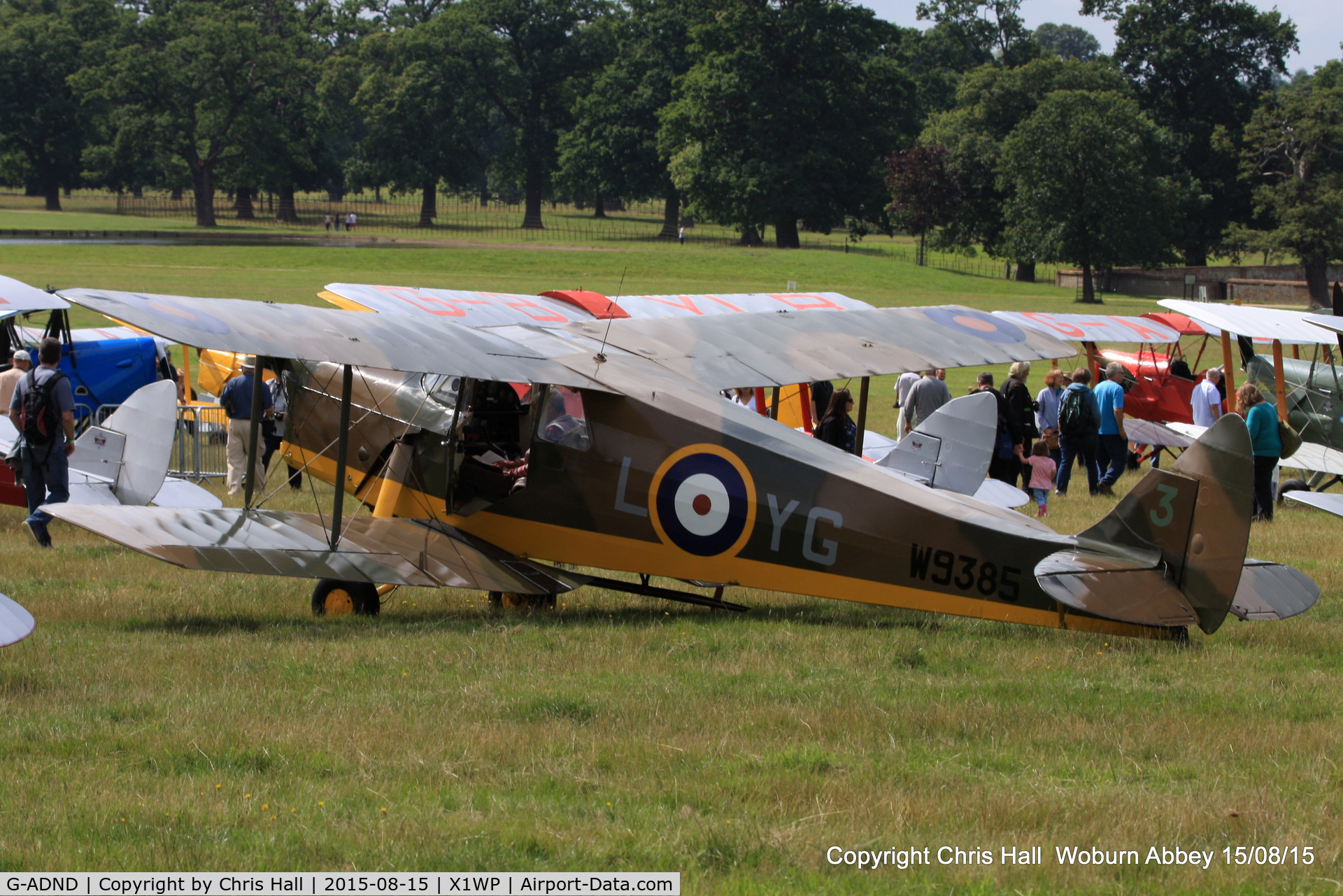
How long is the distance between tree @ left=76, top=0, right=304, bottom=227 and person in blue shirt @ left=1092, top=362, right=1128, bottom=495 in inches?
3213

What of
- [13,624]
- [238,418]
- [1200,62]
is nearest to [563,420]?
[13,624]

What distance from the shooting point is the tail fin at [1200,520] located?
21.4 ft

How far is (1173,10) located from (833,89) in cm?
2296

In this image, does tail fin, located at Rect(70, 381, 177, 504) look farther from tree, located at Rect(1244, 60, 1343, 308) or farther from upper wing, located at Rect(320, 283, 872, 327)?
tree, located at Rect(1244, 60, 1343, 308)

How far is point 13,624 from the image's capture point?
604 centimetres

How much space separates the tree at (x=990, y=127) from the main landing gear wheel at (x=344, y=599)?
6386cm

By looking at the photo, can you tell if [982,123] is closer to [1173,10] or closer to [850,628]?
[1173,10]

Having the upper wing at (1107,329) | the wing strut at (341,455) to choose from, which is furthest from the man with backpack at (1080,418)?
the wing strut at (341,455)

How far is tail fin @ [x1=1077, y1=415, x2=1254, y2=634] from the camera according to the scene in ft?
21.4

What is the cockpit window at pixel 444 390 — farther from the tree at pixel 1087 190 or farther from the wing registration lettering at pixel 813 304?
the tree at pixel 1087 190

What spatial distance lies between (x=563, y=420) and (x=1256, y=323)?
10379 millimetres

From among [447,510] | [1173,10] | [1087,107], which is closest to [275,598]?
[447,510]

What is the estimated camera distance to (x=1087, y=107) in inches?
2603

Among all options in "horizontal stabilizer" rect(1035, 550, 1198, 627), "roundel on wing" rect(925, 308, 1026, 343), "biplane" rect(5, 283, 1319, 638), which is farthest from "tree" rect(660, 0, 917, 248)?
"horizontal stabilizer" rect(1035, 550, 1198, 627)
